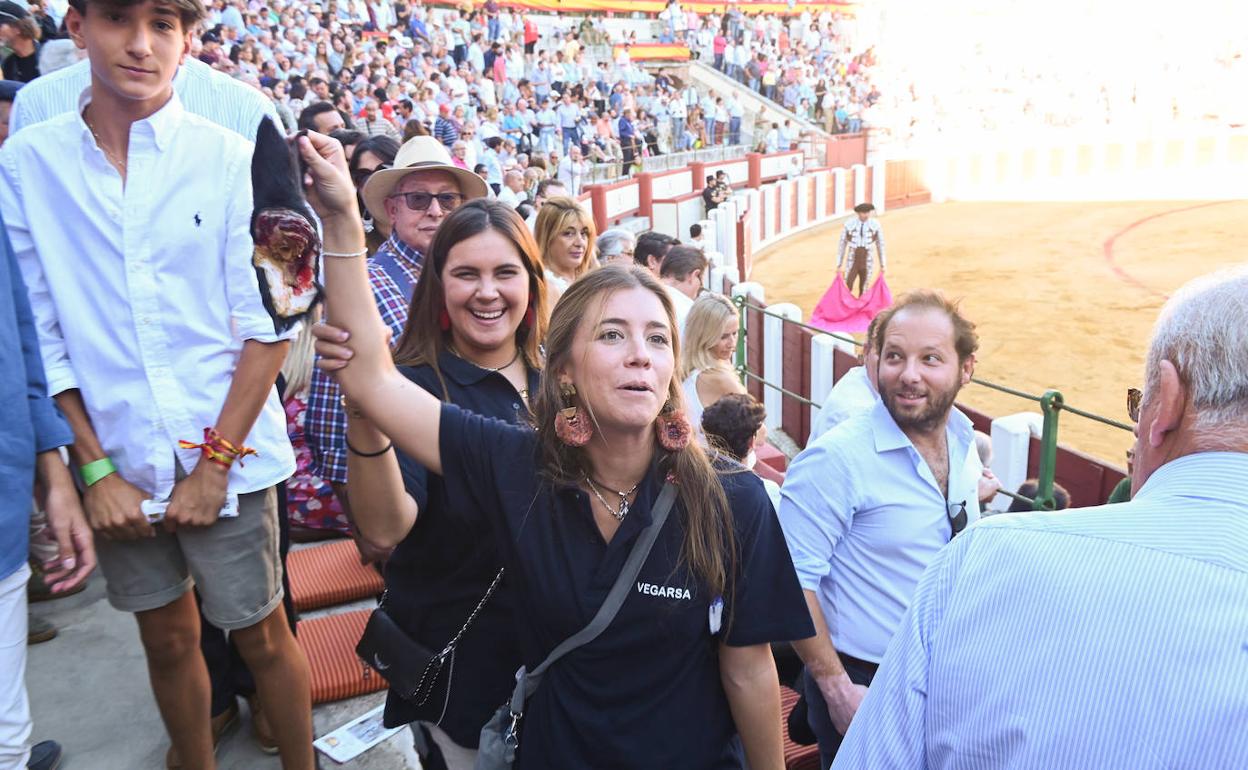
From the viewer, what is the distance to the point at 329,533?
156 inches

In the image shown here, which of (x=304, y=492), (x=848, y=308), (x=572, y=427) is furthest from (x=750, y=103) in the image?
(x=572, y=427)

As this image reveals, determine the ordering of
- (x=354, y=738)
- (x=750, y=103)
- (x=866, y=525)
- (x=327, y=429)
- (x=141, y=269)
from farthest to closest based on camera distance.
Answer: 1. (x=750, y=103)
2. (x=354, y=738)
3. (x=866, y=525)
4. (x=327, y=429)
5. (x=141, y=269)

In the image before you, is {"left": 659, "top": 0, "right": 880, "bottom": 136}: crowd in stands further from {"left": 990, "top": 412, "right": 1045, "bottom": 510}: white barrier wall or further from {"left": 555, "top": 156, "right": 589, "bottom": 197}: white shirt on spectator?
{"left": 990, "top": 412, "right": 1045, "bottom": 510}: white barrier wall

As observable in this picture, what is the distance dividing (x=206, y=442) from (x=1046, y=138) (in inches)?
1279

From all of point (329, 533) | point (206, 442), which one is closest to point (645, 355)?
point (206, 442)

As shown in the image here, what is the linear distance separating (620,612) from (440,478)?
486 millimetres

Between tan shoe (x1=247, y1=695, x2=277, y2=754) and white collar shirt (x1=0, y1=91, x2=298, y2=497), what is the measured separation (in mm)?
894

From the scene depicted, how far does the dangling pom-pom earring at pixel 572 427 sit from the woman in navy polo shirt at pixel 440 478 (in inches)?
10.0

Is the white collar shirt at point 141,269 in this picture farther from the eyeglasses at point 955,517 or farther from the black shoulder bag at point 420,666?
Result: the eyeglasses at point 955,517

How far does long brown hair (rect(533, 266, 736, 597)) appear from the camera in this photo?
1568mm

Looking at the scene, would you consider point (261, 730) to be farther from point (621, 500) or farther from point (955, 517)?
point (955, 517)

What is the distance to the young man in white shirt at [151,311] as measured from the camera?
1925 mm

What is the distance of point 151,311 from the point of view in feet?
6.46

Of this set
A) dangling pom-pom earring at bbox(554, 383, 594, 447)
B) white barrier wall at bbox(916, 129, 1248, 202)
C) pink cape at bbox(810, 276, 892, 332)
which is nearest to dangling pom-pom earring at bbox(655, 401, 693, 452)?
dangling pom-pom earring at bbox(554, 383, 594, 447)
